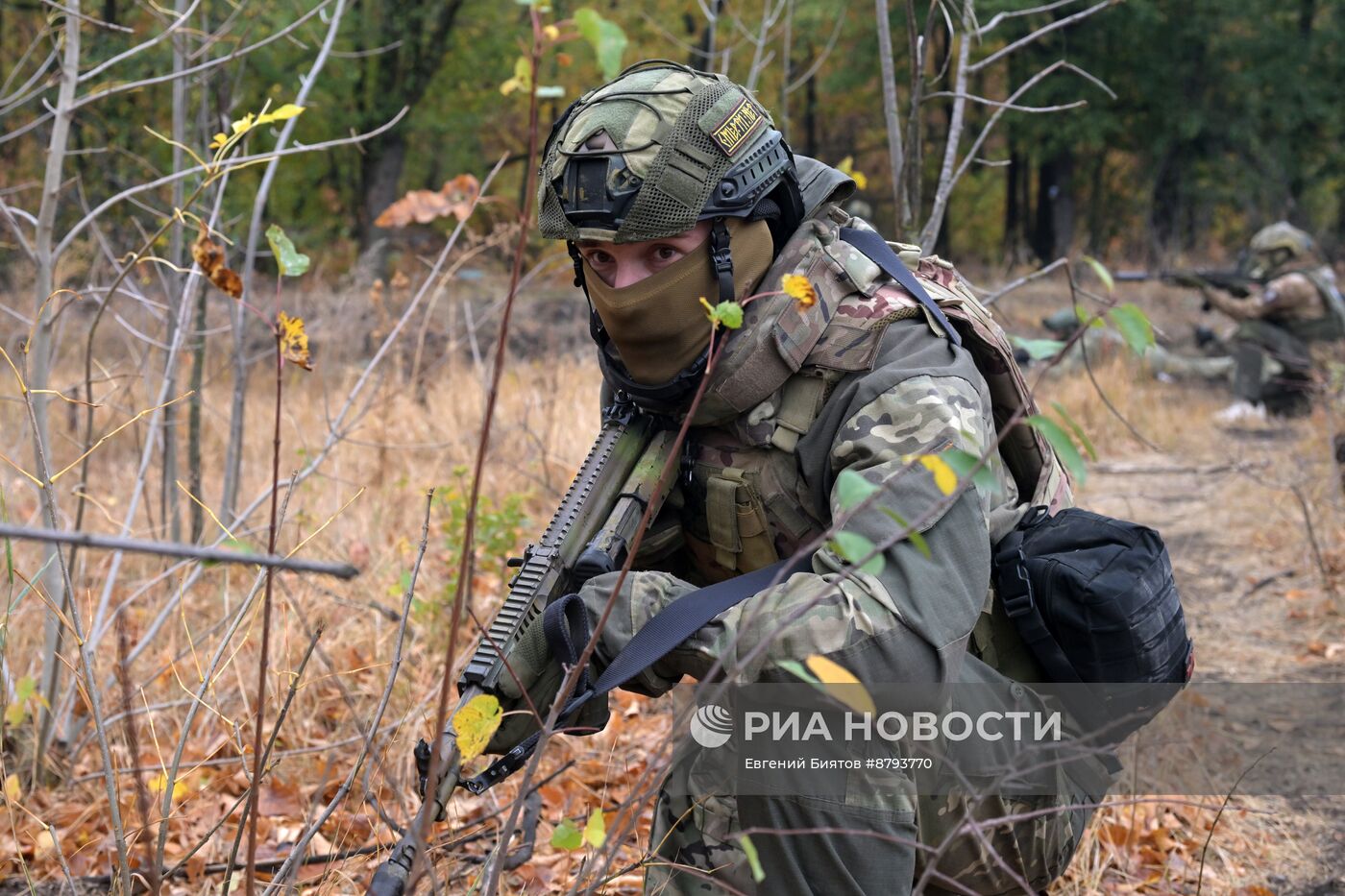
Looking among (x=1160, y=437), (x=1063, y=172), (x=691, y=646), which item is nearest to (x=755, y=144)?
(x=691, y=646)

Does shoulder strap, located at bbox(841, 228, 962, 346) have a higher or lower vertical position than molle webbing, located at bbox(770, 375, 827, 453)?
higher

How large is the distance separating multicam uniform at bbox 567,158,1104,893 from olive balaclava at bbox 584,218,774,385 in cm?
6

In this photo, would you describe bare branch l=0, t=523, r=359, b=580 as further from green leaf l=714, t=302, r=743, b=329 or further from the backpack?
the backpack

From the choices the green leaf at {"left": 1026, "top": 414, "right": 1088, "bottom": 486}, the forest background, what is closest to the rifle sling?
the forest background

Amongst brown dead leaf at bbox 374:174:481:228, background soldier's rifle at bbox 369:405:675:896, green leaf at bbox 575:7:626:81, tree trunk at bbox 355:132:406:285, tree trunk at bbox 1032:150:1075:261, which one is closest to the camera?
green leaf at bbox 575:7:626:81

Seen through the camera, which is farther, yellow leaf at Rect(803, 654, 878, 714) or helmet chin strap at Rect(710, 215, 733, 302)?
helmet chin strap at Rect(710, 215, 733, 302)

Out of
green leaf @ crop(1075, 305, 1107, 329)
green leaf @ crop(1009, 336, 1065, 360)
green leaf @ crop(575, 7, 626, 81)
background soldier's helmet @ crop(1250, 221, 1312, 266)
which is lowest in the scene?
background soldier's helmet @ crop(1250, 221, 1312, 266)

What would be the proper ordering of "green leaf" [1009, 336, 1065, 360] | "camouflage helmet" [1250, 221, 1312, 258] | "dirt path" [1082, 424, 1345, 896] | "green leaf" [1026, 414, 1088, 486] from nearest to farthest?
1. "green leaf" [1026, 414, 1088, 486]
2. "green leaf" [1009, 336, 1065, 360]
3. "dirt path" [1082, 424, 1345, 896]
4. "camouflage helmet" [1250, 221, 1312, 258]

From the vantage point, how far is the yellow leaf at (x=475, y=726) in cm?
161

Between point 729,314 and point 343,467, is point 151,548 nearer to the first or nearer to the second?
point 729,314

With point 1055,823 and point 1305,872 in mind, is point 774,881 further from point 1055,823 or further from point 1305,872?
point 1305,872

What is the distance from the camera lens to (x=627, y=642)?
2.02 metres

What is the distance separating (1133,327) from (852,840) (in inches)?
45.9

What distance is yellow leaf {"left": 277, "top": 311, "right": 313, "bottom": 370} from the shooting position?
4.77 feet
